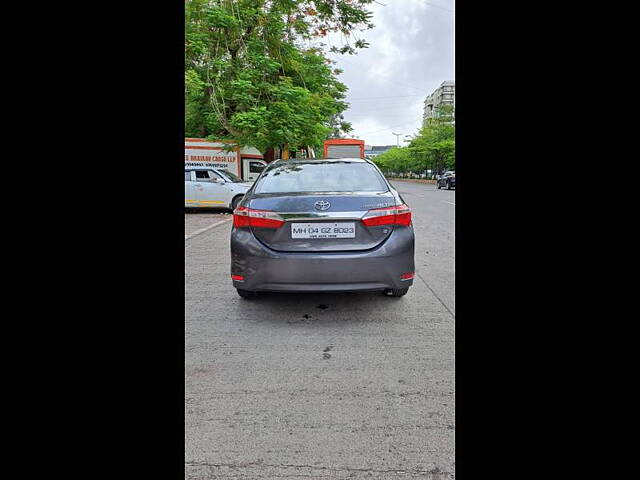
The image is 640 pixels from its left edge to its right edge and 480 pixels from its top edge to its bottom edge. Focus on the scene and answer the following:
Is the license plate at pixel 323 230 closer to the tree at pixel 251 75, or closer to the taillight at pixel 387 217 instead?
the taillight at pixel 387 217

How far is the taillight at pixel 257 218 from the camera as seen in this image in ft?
12.2

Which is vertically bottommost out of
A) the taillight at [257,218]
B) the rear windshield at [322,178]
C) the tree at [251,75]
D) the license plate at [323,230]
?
the license plate at [323,230]

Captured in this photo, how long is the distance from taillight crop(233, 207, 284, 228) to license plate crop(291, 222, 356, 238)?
0.49 feet

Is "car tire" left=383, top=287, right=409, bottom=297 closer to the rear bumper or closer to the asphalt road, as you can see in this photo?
the asphalt road

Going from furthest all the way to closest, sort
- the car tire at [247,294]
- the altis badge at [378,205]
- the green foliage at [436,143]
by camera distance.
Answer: the green foliage at [436,143] → the car tire at [247,294] → the altis badge at [378,205]

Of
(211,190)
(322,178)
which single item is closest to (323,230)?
(322,178)

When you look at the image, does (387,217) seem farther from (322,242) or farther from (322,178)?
(322,178)

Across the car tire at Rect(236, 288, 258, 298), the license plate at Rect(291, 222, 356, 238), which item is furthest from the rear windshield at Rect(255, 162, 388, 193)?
the car tire at Rect(236, 288, 258, 298)

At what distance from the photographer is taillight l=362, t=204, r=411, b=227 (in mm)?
3734

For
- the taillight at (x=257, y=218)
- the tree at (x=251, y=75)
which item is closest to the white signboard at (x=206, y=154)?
the tree at (x=251, y=75)

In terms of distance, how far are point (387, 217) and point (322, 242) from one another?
0.60m

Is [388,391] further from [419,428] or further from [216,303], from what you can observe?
[216,303]
